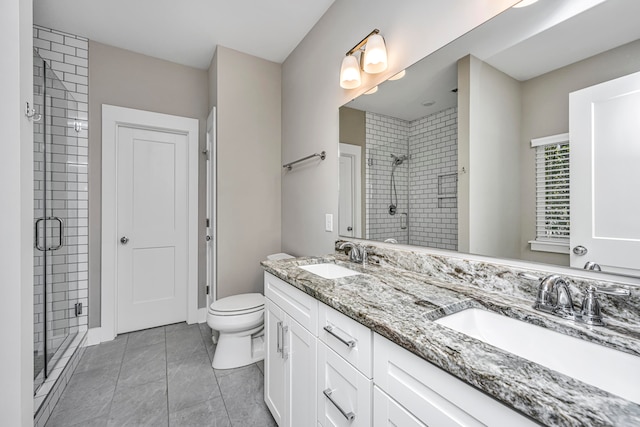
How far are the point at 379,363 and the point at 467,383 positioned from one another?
0.90 feet

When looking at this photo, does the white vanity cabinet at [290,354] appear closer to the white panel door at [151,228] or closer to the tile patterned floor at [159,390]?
the tile patterned floor at [159,390]

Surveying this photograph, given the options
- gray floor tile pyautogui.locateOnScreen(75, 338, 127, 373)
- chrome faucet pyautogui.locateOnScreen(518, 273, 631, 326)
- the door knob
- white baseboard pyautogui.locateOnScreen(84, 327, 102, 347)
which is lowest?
gray floor tile pyautogui.locateOnScreen(75, 338, 127, 373)

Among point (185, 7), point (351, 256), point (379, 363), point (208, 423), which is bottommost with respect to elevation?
point (208, 423)

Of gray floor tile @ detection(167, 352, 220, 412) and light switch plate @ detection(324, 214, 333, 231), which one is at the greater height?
light switch plate @ detection(324, 214, 333, 231)

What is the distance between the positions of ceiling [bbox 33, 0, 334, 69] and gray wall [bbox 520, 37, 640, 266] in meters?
1.67

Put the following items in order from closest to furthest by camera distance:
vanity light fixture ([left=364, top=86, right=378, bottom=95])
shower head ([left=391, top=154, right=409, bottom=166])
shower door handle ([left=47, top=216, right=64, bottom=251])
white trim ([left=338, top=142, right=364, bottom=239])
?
shower head ([left=391, top=154, right=409, bottom=166]) → vanity light fixture ([left=364, top=86, right=378, bottom=95]) → white trim ([left=338, top=142, right=364, bottom=239]) → shower door handle ([left=47, top=216, right=64, bottom=251])

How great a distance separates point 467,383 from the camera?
0.56 m

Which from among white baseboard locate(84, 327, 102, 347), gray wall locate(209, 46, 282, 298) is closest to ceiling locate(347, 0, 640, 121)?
gray wall locate(209, 46, 282, 298)

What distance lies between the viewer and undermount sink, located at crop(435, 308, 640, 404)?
2.00 feet

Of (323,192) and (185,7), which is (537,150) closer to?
(323,192)

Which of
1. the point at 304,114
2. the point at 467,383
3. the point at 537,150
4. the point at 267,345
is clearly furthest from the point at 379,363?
the point at 304,114

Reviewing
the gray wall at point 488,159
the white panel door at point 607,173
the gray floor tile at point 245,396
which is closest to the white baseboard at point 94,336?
the gray floor tile at point 245,396

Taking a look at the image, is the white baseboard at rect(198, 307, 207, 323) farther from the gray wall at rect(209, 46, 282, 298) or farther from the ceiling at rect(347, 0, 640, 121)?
the ceiling at rect(347, 0, 640, 121)

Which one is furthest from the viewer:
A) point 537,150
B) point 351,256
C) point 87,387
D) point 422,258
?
point 87,387
